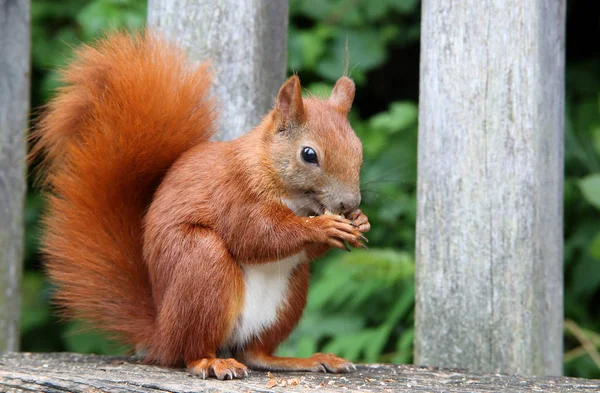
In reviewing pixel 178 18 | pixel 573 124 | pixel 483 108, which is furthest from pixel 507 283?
pixel 573 124

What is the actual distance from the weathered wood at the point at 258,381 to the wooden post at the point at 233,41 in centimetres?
67

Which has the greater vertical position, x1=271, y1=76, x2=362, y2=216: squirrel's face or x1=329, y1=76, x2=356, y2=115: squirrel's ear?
x1=329, y1=76, x2=356, y2=115: squirrel's ear

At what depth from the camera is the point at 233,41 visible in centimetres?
214

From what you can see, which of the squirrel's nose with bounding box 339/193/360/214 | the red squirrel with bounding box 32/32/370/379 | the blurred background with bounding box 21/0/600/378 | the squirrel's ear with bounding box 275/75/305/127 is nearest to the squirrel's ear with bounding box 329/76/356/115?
the red squirrel with bounding box 32/32/370/379

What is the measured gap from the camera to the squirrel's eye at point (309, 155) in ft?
5.65

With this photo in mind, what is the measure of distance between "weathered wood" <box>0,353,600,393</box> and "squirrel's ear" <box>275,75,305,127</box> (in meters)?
0.53

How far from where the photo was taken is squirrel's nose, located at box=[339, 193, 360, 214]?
5.57 feet

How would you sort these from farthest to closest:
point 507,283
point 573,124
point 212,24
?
point 573,124
point 212,24
point 507,283

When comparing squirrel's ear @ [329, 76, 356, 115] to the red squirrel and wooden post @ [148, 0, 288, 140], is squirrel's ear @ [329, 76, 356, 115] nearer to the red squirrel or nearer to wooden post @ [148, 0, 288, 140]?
the red squirrel

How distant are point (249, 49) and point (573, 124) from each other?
142 cm

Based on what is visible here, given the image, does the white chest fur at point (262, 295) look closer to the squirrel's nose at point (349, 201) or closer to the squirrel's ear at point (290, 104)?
the squirrel's nose at point (349, 201)

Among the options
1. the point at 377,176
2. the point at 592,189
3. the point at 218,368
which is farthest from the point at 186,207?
the point at 592,189

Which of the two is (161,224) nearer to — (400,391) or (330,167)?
(330,167)

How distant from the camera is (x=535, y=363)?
1941 mm
